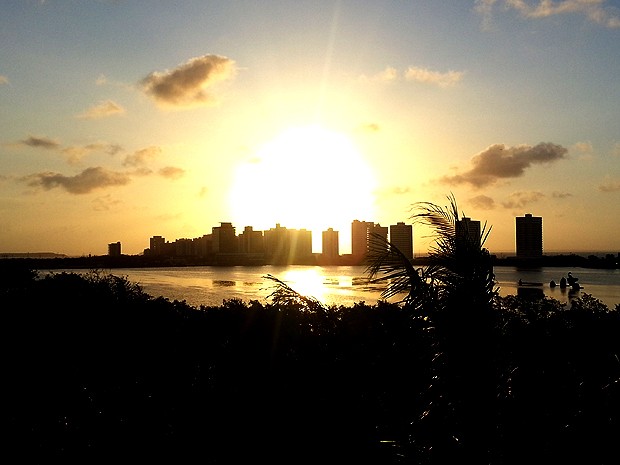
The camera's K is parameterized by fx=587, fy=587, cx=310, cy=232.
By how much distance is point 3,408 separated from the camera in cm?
1075

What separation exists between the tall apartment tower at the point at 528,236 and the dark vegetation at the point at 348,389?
3343 inches

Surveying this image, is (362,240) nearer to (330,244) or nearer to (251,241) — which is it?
(330,244)

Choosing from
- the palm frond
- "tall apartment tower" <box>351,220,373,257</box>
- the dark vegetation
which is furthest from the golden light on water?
the palm frond

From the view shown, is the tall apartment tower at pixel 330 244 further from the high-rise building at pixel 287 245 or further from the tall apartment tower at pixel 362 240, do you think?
the tall apartment tower at pixel 362 240

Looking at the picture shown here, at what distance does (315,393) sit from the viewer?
1079 centimetres

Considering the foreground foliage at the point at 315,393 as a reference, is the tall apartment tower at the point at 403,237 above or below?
above

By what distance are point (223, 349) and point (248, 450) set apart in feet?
18.9

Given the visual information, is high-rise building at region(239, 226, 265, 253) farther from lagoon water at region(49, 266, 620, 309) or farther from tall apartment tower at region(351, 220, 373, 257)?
tall apartment tower at region(351, 220, 373, 257)

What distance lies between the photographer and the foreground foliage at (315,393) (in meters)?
6.20

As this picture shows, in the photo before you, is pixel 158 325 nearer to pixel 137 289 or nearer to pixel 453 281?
pixel 453 281

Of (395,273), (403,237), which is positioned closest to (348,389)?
(403,237)

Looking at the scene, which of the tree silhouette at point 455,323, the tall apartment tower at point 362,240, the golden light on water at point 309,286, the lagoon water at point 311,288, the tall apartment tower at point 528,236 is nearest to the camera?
the tree silhouette at point 455,323

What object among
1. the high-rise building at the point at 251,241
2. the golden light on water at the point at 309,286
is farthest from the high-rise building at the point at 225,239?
the golden light on water at the point at 309,286

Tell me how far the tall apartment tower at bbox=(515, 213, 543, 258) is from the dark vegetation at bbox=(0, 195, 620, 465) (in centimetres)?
8490
